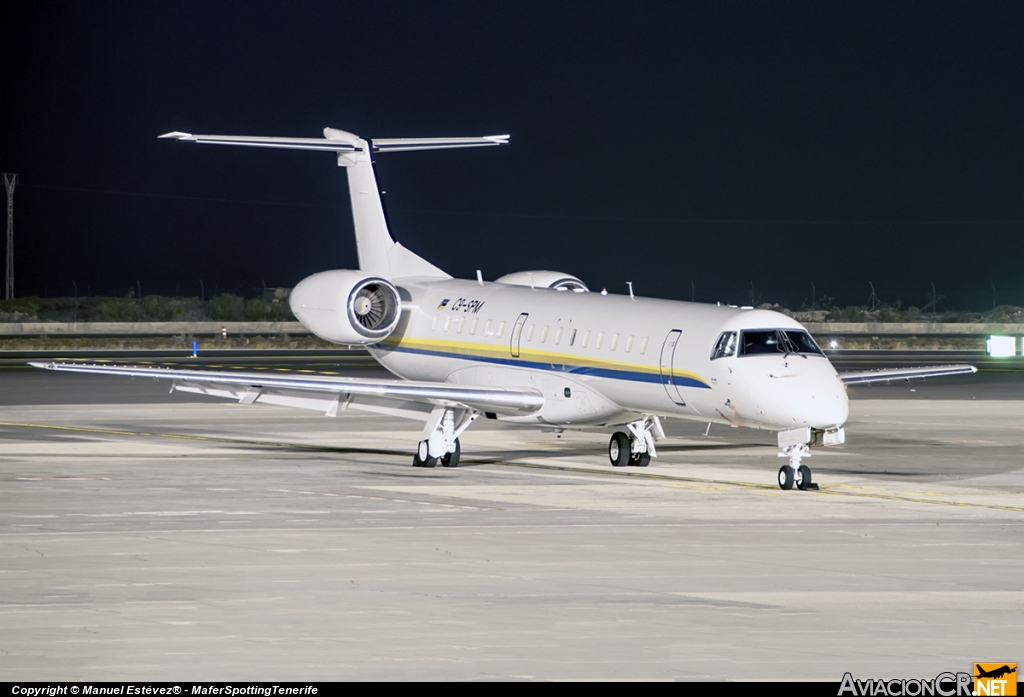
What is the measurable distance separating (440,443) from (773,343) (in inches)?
220

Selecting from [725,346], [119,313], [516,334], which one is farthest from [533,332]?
[119,313]

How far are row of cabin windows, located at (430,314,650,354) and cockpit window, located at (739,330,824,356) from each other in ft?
6.41

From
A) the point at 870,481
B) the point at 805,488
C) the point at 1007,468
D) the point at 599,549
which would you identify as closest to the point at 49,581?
the point at 599,549

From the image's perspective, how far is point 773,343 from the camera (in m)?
21.9

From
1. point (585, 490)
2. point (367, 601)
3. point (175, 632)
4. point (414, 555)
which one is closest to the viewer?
point (175, 632)

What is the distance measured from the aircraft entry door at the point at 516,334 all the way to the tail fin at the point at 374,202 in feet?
15.5

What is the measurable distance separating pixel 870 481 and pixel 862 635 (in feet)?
37.6

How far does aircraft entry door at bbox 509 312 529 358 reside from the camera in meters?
25.8

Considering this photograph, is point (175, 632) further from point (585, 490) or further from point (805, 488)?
point (805, 488)

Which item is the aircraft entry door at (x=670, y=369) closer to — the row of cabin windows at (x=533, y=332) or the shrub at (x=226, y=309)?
the row of cabin windows at (x=533, y=332)

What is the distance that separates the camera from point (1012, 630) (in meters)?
11.3

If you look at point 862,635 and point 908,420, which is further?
point 908,420

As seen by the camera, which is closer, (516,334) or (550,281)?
(516,334)

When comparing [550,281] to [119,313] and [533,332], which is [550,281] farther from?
[119,313]
